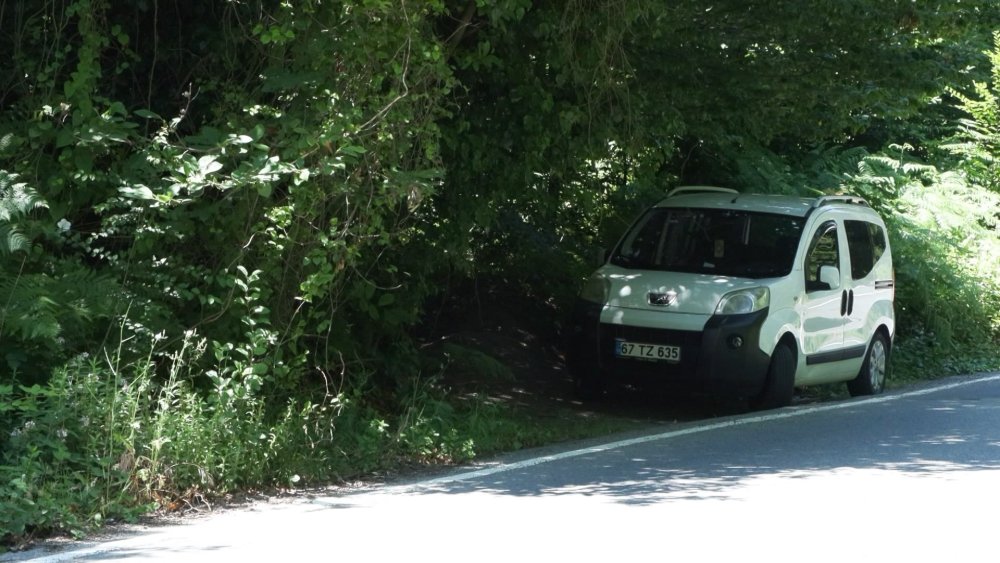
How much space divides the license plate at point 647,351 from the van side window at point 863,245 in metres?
2.93

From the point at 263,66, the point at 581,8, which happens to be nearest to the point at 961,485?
the point at 581,8

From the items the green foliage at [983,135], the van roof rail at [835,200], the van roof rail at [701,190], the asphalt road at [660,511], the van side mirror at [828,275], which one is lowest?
the asphalt road at [660,511]

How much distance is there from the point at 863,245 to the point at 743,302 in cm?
281

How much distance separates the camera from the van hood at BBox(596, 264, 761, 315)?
1255cm

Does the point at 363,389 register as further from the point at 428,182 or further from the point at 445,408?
the point at 428,182

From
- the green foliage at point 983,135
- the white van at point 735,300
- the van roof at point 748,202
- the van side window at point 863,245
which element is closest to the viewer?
the white van at point 735,300

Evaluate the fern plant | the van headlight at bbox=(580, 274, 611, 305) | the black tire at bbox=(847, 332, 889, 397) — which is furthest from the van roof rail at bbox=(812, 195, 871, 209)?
the fern plant

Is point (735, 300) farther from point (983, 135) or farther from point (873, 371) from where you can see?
point (983, 135)

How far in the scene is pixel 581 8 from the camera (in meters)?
11.3

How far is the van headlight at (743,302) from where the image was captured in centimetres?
1252

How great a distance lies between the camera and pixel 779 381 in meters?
13.0

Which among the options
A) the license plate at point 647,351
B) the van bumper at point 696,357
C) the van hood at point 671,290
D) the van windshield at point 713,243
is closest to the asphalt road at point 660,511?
the van bumper at point 696,357

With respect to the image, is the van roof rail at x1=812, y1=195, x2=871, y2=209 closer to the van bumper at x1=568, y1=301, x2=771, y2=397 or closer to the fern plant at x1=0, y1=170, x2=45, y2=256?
the van bumper at x1=568, y1=301, x2=771, y2=397

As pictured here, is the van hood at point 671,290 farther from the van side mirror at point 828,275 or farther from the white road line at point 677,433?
the white road line at point 677,433
